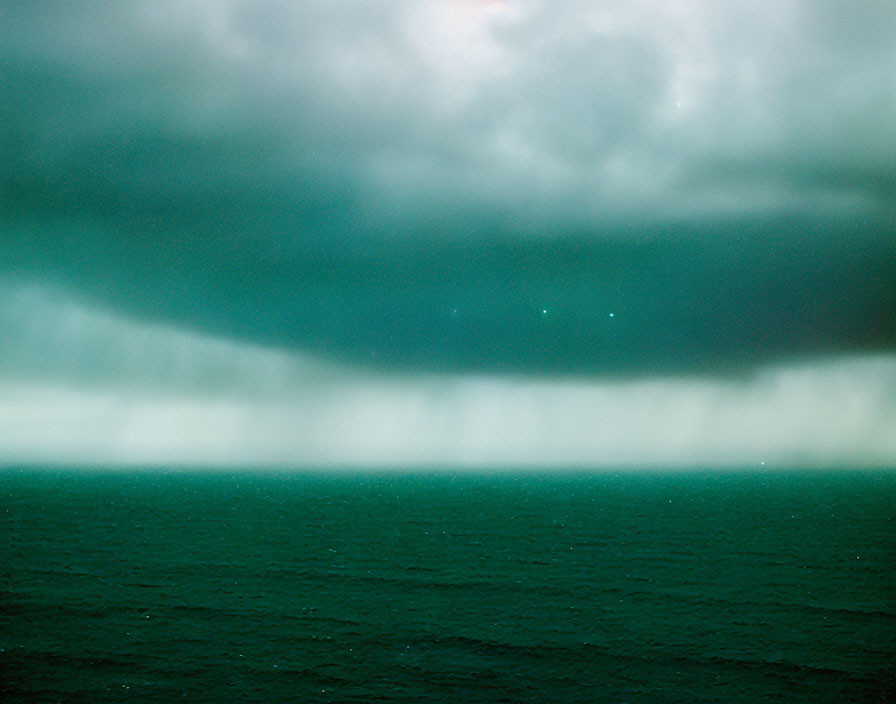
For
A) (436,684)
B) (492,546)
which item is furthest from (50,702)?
(492,546)

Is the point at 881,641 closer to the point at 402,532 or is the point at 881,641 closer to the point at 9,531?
the point at 402,532

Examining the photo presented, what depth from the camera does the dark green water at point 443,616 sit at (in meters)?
33.1

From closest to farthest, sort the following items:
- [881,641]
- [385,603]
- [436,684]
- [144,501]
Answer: [436,684]
[881,641]
[385,603]
[144,501]

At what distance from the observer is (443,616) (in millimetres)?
44938

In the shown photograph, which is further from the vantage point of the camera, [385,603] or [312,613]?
[385,603]

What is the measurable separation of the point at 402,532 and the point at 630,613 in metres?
47.6

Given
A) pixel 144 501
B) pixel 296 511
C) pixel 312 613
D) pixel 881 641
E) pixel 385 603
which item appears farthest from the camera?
pixel 144 501

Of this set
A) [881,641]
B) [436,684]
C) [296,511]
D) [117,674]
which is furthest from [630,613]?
[296,511]

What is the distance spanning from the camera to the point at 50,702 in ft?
98.3

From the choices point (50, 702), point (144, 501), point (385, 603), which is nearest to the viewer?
point (50, 702)

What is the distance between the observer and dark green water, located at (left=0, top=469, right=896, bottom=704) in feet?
109

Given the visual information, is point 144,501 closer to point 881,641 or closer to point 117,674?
point 117,674

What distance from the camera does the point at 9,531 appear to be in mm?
85938

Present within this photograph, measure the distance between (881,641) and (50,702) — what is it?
4360cm
